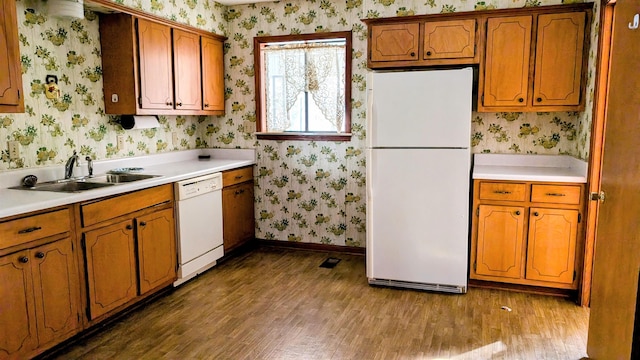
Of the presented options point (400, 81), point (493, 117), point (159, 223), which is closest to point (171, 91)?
point (159, 223)

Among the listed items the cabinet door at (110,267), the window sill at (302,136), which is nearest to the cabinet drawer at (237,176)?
the window sill at (302,136)

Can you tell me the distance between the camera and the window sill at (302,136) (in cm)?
450

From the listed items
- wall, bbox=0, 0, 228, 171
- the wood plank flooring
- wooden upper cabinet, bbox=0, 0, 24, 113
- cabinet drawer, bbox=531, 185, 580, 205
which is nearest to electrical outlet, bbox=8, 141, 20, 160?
wall, bbox=0, 0, 228, 171

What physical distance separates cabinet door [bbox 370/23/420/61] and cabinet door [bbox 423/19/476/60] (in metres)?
0.09

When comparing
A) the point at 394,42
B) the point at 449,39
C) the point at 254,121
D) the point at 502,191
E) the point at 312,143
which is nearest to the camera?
the point at 502,191

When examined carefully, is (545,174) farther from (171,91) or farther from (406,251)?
(171,91)

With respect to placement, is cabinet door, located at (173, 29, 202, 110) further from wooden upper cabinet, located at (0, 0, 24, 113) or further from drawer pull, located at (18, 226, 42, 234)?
drawer pull, located at (18, 226, 42, 234)

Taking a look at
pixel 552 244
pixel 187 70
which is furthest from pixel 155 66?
pixel 552 244

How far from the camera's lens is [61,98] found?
10.8 feet

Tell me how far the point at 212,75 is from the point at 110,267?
226 centimetres

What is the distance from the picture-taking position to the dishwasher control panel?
142 inches

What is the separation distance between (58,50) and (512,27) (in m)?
3.30

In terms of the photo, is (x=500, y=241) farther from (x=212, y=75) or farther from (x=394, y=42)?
(x=212, y=75)

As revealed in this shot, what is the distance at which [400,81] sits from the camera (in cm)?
347
